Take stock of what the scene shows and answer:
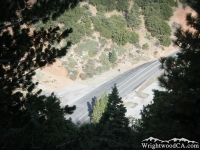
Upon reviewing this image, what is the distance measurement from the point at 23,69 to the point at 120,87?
→ 21.6 metres

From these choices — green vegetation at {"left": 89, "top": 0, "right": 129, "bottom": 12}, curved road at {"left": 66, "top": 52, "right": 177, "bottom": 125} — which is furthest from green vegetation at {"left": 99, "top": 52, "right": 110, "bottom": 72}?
green vegetation at {"left": 89, "top": 0, "right": 129, "bottom": 12}

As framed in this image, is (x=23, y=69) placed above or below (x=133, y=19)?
below

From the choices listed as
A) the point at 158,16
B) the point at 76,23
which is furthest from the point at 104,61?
the point at 158,16

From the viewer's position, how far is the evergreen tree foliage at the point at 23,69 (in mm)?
5630

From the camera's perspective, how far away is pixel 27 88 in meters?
7.43

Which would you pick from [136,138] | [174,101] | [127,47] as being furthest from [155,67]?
[174,101]

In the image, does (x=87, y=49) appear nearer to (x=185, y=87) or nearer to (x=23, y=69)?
(x=23, y=69)

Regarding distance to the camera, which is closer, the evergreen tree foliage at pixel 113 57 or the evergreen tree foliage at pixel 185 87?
the evergreen tree foliage at pixel 185 87

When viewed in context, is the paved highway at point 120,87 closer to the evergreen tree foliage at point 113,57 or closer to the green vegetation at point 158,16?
the evergreen tree foliage at point 113,57

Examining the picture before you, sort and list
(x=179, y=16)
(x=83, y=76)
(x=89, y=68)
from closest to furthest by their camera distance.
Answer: (x=83, y=76) < (x=89, y=68) < (x=179, y=16)

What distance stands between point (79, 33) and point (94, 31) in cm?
386

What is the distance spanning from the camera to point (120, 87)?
90.5 feet

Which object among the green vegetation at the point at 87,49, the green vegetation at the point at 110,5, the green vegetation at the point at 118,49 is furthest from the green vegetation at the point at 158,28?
the green vegetation at the point at 87,49

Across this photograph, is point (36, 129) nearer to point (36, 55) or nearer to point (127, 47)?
point (36, 55)
